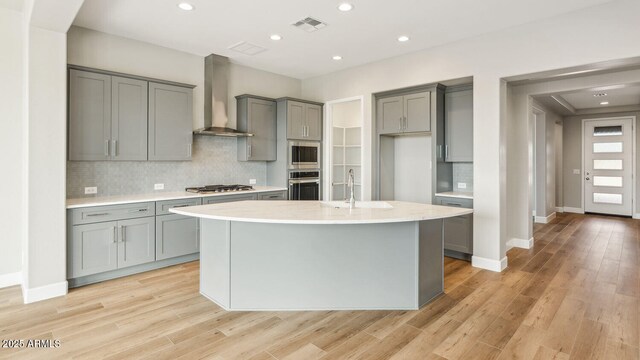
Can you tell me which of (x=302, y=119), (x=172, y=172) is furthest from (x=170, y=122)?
(x=302, y=119)

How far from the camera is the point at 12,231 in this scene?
3.67 m

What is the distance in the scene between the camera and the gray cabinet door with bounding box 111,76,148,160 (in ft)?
13.2

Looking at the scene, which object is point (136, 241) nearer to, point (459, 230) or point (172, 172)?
point (172, 172)

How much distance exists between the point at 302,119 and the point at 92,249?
11.3ft

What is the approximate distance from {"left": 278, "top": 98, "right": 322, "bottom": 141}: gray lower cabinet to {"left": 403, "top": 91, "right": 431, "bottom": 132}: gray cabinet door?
1.58 meters

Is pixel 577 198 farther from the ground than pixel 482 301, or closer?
farther from the ground

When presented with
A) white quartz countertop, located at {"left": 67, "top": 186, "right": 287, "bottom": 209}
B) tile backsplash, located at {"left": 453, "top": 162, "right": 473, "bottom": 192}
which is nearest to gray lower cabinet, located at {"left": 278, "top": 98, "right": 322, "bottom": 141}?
white quartz countertop, located at {"left": 67, "top": 186, "right": 287, "bottom": 209}

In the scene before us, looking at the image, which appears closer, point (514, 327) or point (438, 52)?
point (514, 327)

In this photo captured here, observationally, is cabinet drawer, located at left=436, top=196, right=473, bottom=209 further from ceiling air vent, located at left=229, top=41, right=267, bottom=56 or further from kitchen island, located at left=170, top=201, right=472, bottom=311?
ceiling air vent, located at left=229, top=41, right=267, bottom=56

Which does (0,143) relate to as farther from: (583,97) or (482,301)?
(583,97)

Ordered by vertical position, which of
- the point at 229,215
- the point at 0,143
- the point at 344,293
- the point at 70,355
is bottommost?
the point at 70,355

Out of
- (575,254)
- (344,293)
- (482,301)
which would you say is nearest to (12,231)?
(344,293)

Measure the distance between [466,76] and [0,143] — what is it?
529 centimetres

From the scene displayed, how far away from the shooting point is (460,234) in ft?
15.1
